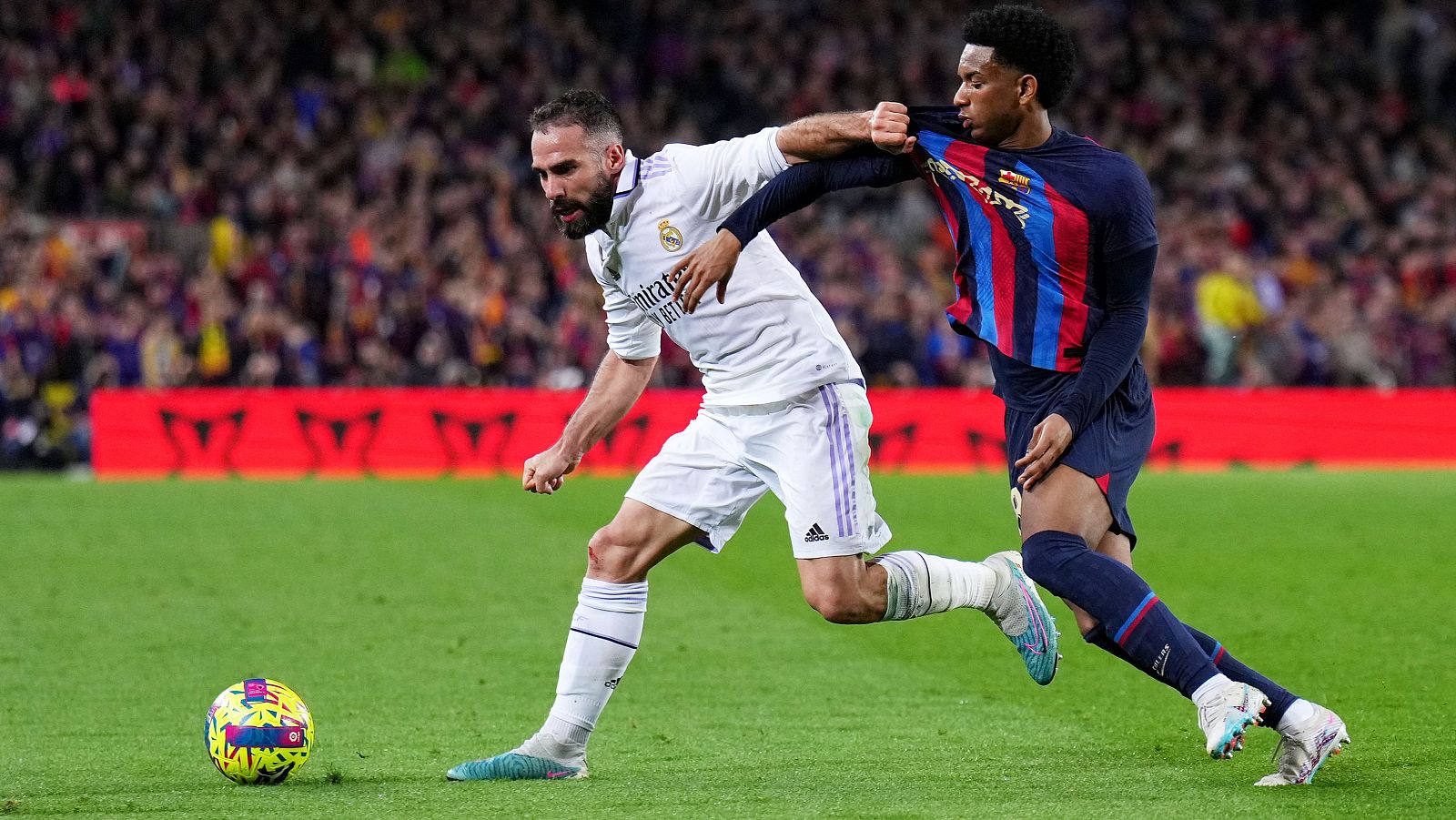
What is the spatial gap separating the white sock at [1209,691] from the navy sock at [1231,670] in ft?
0.50

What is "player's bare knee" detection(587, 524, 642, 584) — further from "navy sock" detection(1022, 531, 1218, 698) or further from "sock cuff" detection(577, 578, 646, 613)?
"navy sock" detection(1022, 531, 1218, 698)

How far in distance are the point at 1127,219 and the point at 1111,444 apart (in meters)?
0.64

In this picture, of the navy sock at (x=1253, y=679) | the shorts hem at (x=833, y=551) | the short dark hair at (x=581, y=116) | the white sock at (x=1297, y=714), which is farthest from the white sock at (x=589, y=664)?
the white sock at (x=1297, y=714)

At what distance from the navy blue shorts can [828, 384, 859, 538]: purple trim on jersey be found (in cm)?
48

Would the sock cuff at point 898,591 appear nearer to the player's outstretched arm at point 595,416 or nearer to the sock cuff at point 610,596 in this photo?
the sock cuff at point 610,596

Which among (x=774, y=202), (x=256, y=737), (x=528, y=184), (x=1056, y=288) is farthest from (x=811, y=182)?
(x=528, y=184)

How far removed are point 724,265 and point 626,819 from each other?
153cm

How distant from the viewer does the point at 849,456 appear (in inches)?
220

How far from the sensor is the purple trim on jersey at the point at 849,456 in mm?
5516

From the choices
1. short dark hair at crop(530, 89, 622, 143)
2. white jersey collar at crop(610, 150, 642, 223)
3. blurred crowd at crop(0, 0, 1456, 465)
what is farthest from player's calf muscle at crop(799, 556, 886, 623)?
blurred crowd at crop(0, 0, 1456, 465)

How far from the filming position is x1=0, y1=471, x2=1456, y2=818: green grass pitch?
5.15m

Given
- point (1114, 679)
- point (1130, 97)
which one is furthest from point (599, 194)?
point (1130, 97)

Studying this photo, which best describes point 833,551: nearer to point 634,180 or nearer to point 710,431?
point 710,431

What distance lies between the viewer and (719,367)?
5.66 meters
